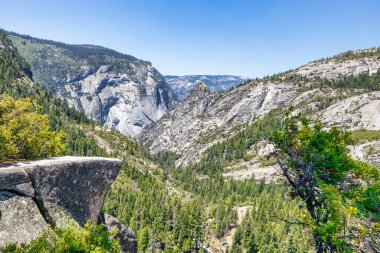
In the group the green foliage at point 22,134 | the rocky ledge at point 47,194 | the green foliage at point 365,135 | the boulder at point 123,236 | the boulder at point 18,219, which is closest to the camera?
the boulder at point 18,219

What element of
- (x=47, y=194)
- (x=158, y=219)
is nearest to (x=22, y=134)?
(x=47, y=194)

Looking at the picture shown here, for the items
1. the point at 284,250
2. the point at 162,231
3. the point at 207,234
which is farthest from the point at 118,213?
the point at 284,250

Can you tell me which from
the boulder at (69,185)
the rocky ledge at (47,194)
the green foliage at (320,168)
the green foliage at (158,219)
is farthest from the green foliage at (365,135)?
the rocky ledge at (47,194)

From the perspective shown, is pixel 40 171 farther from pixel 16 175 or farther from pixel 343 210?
pixel 343 210

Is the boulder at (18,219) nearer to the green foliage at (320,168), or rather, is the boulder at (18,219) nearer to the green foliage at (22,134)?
the green foliage at (22,134)

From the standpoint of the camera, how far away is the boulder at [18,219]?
1803cm

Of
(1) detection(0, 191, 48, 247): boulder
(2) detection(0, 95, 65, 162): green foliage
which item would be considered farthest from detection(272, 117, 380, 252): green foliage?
(2) detection(0, 95, 65, 162): green foliage

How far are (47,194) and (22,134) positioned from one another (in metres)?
7.19

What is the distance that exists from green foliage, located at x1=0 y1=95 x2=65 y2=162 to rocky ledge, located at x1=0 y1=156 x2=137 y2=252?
3351 mm

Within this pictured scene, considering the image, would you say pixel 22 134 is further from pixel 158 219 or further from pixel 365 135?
pixel 365 135

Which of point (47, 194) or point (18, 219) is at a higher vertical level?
point (47, 194)

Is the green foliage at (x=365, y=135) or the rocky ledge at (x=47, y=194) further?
the green foliage at (x=365, y=135)

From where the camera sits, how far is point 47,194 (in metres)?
21.7

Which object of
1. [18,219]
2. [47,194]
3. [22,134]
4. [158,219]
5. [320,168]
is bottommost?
[158,219]
